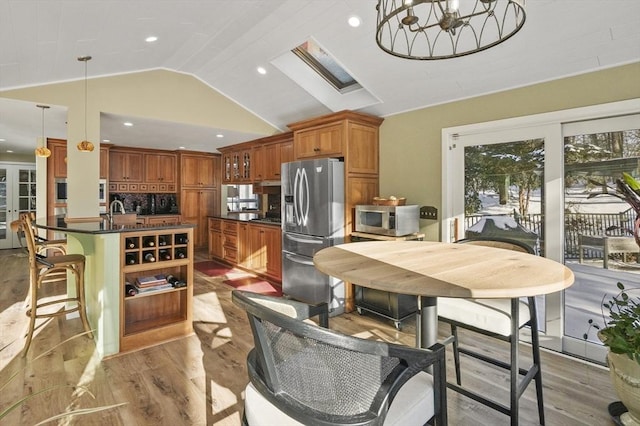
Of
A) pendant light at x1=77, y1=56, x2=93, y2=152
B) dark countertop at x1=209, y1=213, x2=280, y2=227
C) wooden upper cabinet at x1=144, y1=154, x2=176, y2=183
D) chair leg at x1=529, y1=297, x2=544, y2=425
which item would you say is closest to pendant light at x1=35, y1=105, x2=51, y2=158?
pendant light at x1=77, y1=56, x2=93, y2=152

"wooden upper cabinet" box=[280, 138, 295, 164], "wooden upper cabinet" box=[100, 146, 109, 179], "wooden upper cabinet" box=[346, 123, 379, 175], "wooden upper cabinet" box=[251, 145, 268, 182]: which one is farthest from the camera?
"wooden upper cabinet" box=[100, 146, 109, 179]

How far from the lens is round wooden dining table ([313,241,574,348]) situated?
1177 mm

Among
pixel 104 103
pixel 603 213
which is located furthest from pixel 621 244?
pixel 104 103

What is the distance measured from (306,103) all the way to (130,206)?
15.7 ft

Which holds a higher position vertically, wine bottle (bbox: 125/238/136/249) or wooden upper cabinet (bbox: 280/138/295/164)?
wooden upper cabinet (bbox: 280/138/295/164)

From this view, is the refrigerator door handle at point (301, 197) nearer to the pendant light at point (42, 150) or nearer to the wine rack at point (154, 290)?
the wine rack at point (154, 290)

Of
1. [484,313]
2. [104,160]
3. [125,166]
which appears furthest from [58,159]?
[484,313]

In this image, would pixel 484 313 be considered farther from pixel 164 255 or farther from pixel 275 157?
pixel 275 157

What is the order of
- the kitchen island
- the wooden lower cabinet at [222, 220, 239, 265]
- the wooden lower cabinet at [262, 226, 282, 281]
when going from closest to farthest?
the kitchen island < the wooden lower cabinet at [262, 226, 282, 281] < the wooden lower cabinet at [222, 220, 239, 265]

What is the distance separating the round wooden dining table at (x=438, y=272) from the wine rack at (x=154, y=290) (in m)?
1.65

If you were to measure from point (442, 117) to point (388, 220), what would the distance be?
118cm

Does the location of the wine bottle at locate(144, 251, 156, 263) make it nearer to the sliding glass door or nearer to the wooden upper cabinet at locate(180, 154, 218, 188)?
the sliding glass door

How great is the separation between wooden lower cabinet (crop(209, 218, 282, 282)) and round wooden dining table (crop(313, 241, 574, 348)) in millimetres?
2981

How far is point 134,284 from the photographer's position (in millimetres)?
2926
